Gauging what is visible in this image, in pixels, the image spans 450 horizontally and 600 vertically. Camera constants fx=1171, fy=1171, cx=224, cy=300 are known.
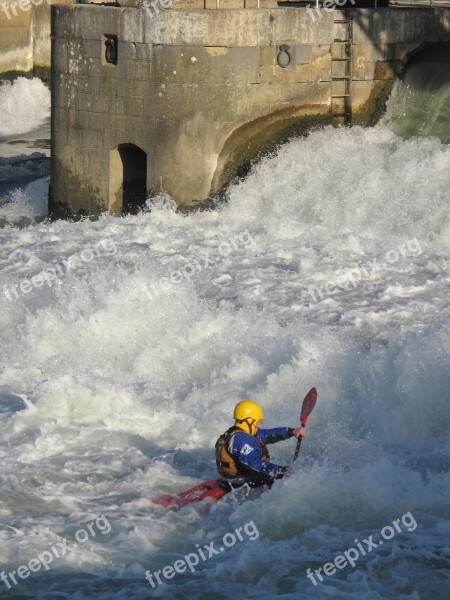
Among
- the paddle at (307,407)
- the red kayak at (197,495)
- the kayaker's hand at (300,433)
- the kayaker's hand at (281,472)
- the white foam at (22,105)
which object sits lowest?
the red kayak at (197,495)

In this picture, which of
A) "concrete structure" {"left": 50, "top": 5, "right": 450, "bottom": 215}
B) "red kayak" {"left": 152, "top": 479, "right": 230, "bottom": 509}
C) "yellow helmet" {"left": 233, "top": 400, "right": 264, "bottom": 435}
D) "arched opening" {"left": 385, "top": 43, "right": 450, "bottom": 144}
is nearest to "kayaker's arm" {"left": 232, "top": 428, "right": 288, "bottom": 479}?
"yellow helmet" {"left": 233, "top": 400, "right": 264, "bottom": 435}

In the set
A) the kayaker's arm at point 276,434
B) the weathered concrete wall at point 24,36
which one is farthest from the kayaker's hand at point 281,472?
the weathered concrete wall at point 24,36

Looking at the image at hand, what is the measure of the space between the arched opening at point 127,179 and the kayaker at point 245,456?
7734 mm

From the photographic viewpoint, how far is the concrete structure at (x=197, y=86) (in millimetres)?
15062

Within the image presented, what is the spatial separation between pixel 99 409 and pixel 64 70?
7285 mm

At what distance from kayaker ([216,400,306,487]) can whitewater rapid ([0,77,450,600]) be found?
0.64ft

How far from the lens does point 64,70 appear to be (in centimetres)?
1598

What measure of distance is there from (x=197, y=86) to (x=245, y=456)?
7.92 m

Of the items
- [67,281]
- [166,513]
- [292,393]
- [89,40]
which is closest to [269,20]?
[89,40]

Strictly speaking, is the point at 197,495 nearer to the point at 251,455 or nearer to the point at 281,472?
the point at 251,455

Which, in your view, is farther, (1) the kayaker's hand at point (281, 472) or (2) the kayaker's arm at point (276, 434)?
(2) the kayaker's arm at point (276, 434)

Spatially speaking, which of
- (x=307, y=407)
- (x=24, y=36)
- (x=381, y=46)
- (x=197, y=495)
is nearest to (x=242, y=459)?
(x=197, y=495)

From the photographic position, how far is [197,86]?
15109 millimetres

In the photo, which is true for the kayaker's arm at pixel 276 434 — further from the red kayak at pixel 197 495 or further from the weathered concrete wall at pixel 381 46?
the weathered concrete wall at pixel 381 46
